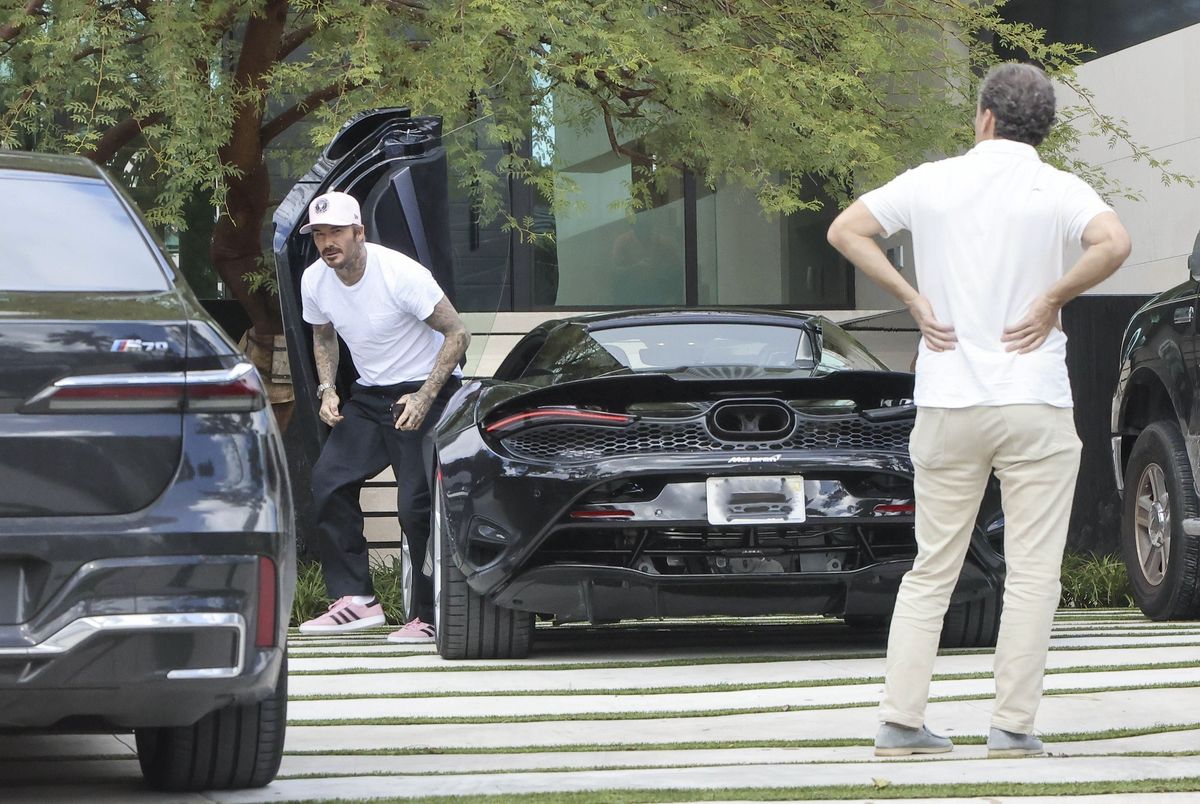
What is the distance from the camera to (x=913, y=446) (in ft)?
14.3

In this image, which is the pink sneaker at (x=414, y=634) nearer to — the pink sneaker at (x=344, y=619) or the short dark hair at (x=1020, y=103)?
the pink sneaker at (x=344, y=619)

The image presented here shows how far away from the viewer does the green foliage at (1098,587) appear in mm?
9711

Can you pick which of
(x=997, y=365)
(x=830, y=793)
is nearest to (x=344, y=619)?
(x=997, y=365)

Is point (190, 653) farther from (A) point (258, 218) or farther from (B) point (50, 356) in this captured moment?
(A) point (258, 218)

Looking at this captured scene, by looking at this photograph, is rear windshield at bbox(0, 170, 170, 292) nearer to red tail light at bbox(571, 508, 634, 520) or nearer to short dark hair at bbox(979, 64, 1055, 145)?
short dark hair at bbox(979, 64, 1055, 145)

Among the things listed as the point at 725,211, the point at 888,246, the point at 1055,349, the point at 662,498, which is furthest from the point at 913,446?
the point at 725,211

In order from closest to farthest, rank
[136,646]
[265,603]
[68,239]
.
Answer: [136,646] < [265,603] < [68,239]

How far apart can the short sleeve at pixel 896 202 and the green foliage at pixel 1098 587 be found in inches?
230

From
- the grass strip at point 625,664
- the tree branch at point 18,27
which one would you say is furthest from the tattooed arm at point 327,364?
the tree branch at point 18,27

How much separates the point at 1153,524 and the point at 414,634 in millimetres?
3377

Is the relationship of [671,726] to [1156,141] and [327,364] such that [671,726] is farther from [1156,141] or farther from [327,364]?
[1156,141]

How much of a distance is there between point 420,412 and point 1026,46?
16.7 feet

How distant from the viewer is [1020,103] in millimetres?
4273

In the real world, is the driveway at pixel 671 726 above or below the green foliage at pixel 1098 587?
above
